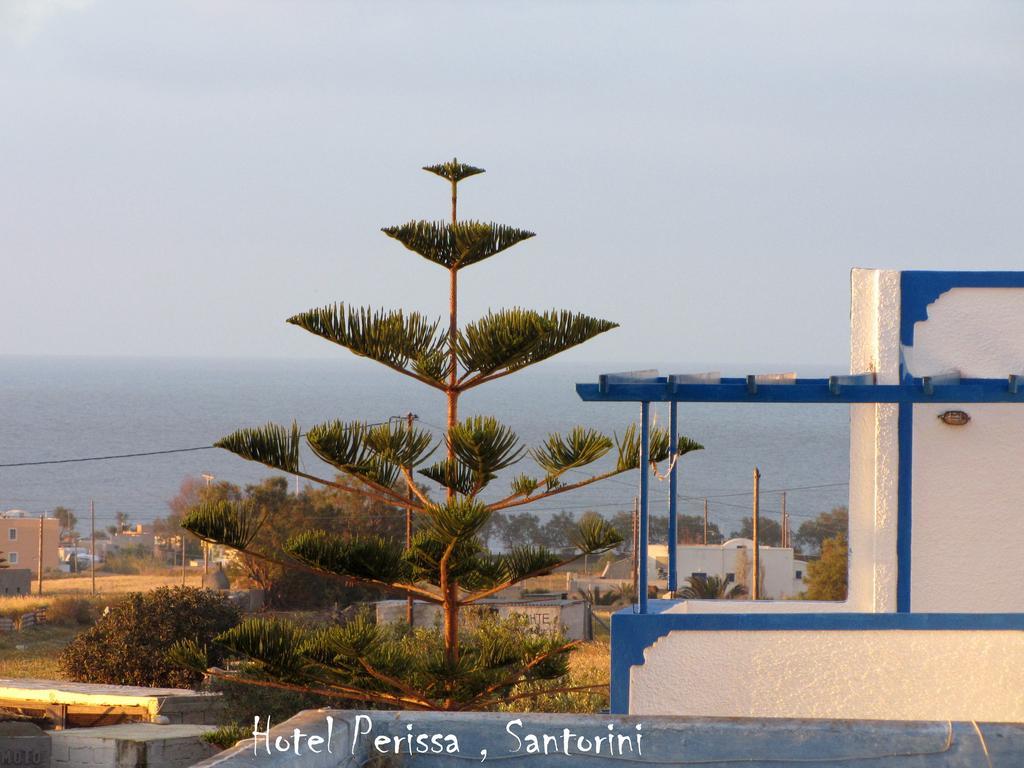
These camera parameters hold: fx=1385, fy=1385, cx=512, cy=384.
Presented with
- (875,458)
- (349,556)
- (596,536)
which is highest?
(875,458)

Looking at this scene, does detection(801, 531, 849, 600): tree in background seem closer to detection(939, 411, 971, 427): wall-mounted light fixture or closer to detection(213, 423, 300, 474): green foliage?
detection(213, 423, 300, 474): green foliage

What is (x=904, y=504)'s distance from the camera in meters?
6.65

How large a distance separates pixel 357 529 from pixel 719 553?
10.6 meters

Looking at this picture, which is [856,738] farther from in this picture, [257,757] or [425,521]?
[425,521]

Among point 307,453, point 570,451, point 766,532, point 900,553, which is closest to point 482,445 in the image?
point 570,451

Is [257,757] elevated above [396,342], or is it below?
below

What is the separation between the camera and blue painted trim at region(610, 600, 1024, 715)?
621 centimetres

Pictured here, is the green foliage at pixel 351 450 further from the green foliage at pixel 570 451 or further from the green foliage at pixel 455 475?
the green foliage at pixel 570 451

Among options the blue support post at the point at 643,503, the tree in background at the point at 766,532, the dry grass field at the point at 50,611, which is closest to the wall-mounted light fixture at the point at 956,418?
the blue support post at the point at 643,503

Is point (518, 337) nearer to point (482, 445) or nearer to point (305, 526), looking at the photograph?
point (482, 445)

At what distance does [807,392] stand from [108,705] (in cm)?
1132

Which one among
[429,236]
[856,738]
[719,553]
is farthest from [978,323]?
[719,553]

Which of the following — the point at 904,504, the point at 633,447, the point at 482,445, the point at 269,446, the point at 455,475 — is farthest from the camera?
the point at 633,447

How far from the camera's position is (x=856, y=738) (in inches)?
144
